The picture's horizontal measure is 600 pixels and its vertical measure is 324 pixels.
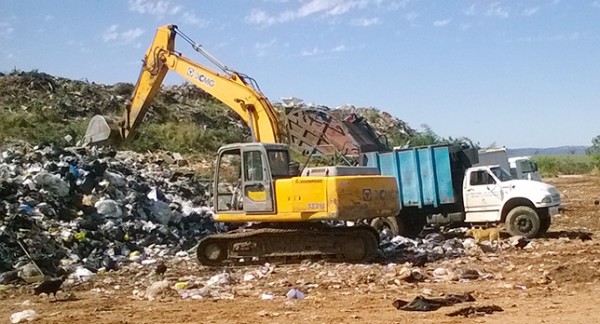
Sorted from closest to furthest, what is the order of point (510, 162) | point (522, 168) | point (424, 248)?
1. point (424, 248)
2. point (510, 162)
3. point (522, 168)

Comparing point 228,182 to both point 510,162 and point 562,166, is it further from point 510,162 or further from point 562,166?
point 562,166

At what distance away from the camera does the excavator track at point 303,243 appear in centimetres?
1191

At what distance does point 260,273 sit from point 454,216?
668 centimetres

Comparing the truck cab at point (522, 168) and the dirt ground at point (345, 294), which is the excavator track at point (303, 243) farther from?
the truck cab at point (522, 168)

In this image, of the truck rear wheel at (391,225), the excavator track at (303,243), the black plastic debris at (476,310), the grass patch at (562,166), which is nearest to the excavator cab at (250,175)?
the excavator track at (303,243)

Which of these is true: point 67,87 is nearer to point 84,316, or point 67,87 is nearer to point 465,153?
point 465,153

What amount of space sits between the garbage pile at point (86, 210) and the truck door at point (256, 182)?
221 centimetres

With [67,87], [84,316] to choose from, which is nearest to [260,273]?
[84,316]

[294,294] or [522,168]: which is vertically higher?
[522,168]

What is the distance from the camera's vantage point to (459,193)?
16.1 metres

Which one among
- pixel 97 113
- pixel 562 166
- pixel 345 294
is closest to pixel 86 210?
pixel 345 294

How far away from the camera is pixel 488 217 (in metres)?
15.5

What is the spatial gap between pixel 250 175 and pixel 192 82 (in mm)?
3551

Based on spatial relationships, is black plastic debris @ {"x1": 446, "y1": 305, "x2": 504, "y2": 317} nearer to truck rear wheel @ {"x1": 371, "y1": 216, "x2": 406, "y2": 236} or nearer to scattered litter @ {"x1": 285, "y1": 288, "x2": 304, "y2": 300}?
scattered litter @ {"x1": 285, "y1": 288, "x2": 304, "y2": 300}
